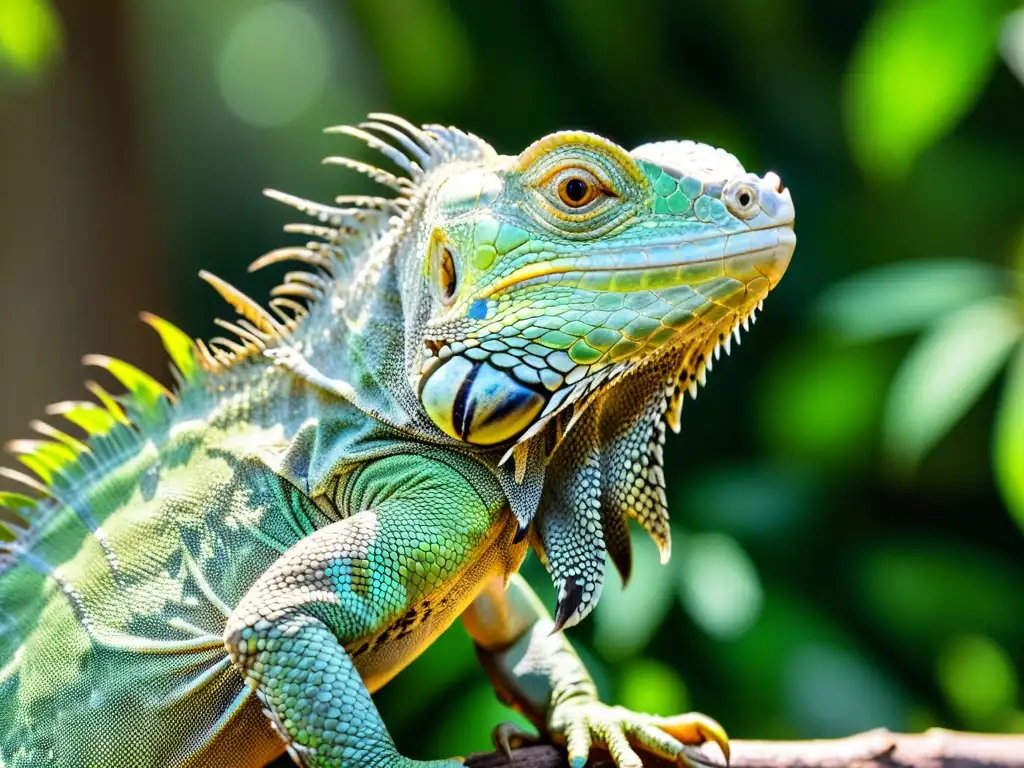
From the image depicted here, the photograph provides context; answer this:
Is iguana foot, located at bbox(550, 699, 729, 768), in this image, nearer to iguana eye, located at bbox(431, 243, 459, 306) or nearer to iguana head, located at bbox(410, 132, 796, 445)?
iguana head, located at bbox(410, 132, 796, 445)

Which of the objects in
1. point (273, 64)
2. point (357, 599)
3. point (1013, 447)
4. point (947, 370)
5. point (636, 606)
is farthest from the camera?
point (273, 64)

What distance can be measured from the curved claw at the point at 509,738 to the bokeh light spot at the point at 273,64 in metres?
6.57

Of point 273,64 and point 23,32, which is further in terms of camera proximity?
point 273,64

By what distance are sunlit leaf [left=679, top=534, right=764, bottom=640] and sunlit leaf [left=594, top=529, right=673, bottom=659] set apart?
0.44 ft

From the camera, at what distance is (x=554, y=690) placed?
2.70m

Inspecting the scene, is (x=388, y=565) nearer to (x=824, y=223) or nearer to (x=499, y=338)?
(x=499, y=338)

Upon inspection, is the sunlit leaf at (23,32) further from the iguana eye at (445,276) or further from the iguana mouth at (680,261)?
the iguana mouth at (680,261)

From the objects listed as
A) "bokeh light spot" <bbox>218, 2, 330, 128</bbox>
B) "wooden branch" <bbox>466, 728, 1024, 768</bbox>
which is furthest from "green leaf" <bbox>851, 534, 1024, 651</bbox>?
"bokeh light spot" <bbox>218, 2, 330, 128</bbox>

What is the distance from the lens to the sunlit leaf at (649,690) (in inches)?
179

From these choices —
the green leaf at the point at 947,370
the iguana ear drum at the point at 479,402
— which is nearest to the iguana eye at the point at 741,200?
the iguana ear drum at the point at 479,402

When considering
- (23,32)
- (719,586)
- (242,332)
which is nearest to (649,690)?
(719,586)

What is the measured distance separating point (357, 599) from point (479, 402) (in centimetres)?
45

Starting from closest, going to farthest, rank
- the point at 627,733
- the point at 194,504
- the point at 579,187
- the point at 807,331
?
the point at 579,187
the point at 194,504
the point at 627,733
the point at 807,331

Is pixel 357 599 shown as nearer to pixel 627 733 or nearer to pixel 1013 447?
pixel 627 733
